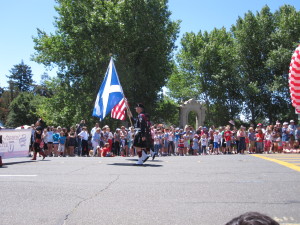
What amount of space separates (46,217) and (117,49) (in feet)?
107

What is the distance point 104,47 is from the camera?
116 feet

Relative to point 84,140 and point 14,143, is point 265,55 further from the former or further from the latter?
point 14,143

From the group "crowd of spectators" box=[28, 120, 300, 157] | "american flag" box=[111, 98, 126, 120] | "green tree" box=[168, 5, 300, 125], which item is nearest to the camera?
"american flag" box=[111, 98, 126, 120]

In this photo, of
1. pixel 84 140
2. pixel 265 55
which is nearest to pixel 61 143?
pixel 84 140

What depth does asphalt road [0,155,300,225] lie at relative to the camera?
5.28 m

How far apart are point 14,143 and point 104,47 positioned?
21.5 meters

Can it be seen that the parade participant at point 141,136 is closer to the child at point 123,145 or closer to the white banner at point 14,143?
the white banner at point 14,143

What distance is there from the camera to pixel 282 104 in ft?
143

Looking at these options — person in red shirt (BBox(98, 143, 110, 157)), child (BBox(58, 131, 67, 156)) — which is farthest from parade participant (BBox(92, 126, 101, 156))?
child (BBox(58, 131, 67, 156))

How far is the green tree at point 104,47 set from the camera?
34375mm

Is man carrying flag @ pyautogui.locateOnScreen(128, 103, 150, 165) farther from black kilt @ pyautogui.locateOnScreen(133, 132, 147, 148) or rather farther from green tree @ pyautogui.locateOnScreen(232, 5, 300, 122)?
green tree @ pyautogui.locateOnScreen(232, 5, 300, 122)

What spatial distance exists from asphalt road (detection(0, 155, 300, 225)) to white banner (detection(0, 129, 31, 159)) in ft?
18.4

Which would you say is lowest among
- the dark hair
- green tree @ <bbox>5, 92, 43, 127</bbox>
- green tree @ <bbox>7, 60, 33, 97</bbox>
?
A: the dark hair

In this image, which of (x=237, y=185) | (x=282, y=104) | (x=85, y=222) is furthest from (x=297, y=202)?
(x=282, y=104)
